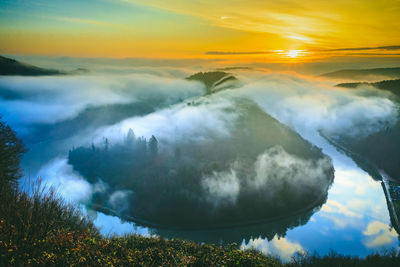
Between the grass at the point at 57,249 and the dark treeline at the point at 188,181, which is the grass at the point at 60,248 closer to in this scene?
the grass at the point at 57,249

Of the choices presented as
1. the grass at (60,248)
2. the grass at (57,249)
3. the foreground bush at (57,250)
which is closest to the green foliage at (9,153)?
the grass at (60,248)

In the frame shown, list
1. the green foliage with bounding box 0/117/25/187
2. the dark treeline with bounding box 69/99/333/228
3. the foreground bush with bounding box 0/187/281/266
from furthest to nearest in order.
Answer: the dark treeline with bounding box 69/99/333/228 < the green foliage with bounding box 0/117/25/187 < the foreground bush with bounding box 0/187/281/266

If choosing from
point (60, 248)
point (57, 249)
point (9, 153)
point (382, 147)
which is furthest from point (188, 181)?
point (382, 147)

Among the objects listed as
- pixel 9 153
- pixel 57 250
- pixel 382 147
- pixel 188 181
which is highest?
pixel 382 147

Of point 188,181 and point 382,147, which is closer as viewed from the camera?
point 188,181

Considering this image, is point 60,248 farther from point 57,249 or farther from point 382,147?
point 382,147

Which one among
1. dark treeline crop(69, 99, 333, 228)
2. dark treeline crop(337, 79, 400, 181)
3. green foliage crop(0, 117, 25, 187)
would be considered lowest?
green foliage crop(0, 117, 25, 187)

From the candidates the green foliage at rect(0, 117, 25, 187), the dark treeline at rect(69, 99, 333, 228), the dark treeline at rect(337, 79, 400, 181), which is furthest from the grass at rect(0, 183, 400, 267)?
the dark treeline at rect(337, 79, 400, 181)

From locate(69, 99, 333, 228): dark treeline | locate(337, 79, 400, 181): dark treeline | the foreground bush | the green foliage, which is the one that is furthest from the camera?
locate(337, 79, 400, 181): dark treeline

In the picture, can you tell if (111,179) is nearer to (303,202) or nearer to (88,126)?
(303,202)

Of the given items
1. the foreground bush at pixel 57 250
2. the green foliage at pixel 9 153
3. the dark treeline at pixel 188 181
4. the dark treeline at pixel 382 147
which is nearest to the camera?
the foreground bush at pixel 57 250

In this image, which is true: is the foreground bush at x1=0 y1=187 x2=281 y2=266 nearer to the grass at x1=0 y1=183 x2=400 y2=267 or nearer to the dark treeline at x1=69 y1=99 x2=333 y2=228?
the grass at x1=0 y1=183 x2=400 y2=267
